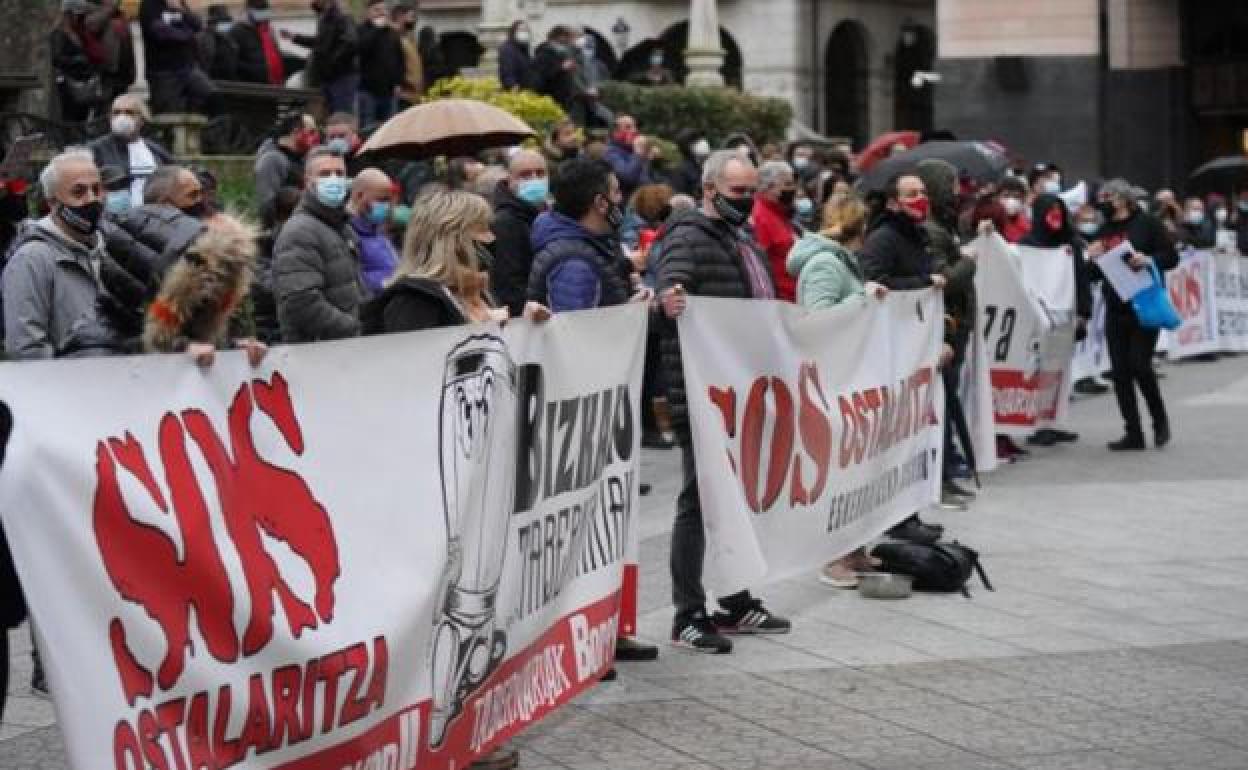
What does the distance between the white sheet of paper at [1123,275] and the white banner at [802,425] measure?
564 cm

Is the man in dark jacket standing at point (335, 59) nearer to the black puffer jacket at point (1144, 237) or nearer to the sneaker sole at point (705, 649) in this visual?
the black puffer jacket at point (1144, 237)

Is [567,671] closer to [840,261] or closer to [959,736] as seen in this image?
[959,736]

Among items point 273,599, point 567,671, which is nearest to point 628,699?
point 567,671

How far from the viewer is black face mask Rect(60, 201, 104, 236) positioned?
979 centimetres

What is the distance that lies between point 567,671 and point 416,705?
166cm

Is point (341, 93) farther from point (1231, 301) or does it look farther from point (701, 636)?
point (701, 636)

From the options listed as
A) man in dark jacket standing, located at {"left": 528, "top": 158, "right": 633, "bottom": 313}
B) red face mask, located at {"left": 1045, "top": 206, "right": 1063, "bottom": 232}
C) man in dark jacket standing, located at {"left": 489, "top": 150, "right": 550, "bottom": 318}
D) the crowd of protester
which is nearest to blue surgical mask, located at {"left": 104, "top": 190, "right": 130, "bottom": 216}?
the crowd of protester

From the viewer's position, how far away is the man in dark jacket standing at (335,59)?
23797 mm

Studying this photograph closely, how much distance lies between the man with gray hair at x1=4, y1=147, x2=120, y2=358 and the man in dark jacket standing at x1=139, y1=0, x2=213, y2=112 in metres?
11.4

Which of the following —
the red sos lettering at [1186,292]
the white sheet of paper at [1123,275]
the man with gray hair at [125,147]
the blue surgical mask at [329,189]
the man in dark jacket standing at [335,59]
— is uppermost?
the man in dark jacket standing at [335,59]

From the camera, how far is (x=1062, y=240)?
20078 mm

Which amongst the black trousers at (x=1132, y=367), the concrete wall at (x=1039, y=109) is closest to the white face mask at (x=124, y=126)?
the black trousers at (x=1132, y=367)

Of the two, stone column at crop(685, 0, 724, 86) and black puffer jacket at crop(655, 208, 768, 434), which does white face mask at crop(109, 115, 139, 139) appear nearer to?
black puffer jacket at crop(655, 208, 768, 434)

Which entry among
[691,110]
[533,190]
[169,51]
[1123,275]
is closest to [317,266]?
[533,190]
